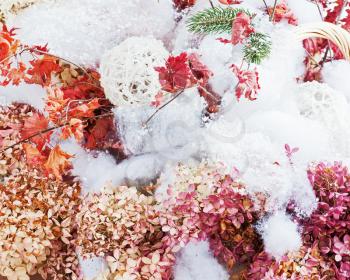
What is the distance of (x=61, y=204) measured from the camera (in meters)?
1.00

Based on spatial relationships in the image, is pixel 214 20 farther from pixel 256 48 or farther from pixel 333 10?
pixel 333 10

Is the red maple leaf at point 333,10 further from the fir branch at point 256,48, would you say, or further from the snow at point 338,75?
the fir branch at point 256,48

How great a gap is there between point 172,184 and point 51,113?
0.81 feet

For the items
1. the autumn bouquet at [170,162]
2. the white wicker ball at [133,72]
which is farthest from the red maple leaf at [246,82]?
the white wicker ball at [133,72]

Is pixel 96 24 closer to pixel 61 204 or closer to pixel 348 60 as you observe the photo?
pixel 61 204

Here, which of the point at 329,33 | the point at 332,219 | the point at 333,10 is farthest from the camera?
the point at 333,10

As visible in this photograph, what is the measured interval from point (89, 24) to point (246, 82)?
34 cm

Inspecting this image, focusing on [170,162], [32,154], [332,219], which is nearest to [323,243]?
[332,219]

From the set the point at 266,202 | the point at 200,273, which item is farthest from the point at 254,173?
the point at 200,273

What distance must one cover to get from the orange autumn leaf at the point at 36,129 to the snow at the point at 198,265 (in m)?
0.32

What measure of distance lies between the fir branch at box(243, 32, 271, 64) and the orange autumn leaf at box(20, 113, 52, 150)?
38 centimetres

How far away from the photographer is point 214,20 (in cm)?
99

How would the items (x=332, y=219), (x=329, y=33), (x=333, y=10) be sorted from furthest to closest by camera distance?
(x=333, y=10)
(x=329, y=33)
(x=332, y=219)

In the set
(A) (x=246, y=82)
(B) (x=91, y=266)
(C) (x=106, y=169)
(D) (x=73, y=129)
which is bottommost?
(B) (x=91, y=266)
